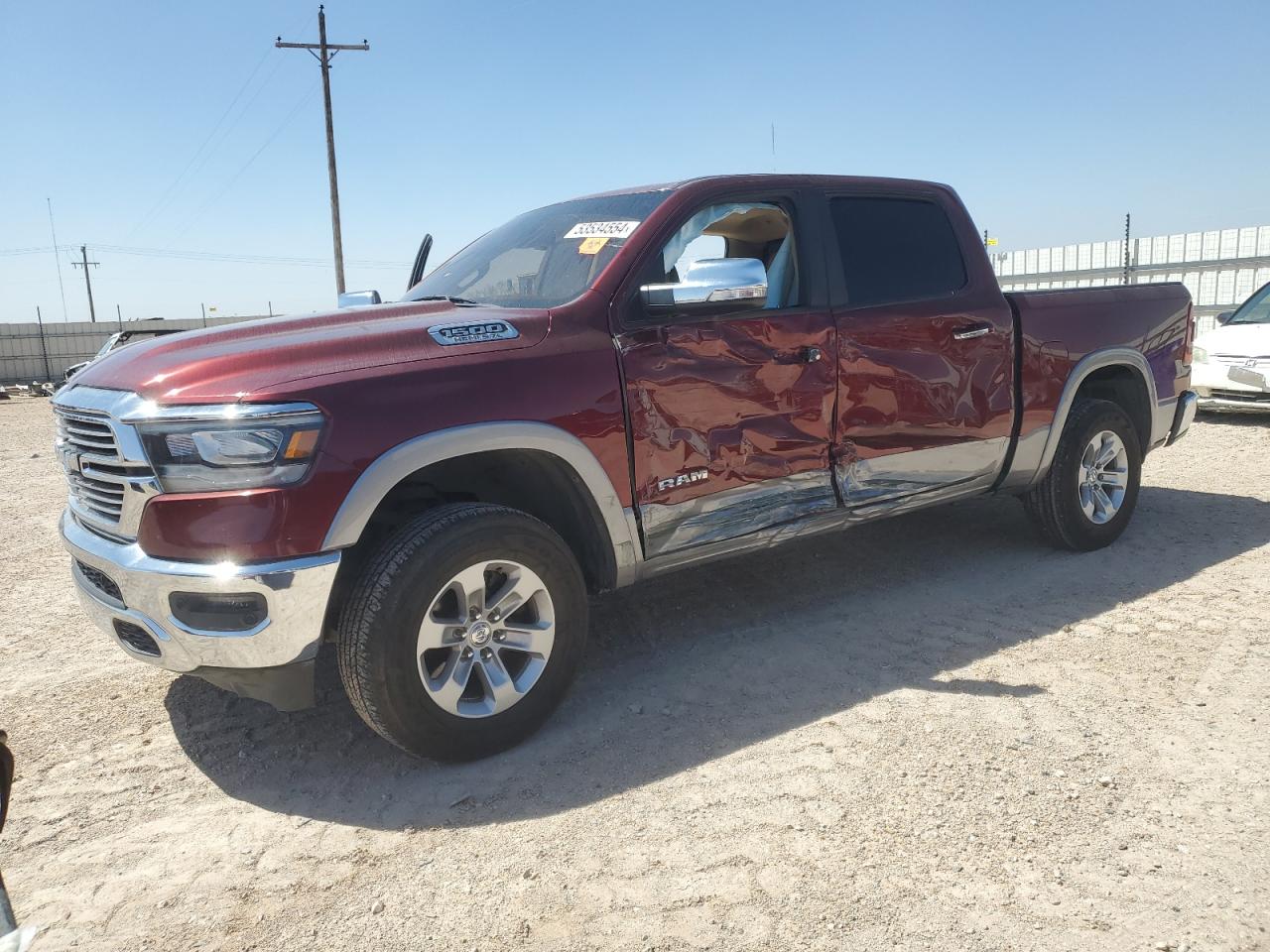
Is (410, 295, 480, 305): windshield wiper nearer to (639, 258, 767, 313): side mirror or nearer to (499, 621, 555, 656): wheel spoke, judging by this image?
(639, 258, 767, 313): side mirror

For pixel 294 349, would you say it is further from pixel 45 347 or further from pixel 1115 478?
pixel 45 347

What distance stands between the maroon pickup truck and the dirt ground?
0.43 meters

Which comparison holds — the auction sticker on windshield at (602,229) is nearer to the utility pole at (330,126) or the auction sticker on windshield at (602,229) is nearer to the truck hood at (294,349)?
the truck hood at (294,349)

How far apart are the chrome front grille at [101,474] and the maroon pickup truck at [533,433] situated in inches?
0.5

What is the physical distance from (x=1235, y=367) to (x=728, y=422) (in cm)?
810

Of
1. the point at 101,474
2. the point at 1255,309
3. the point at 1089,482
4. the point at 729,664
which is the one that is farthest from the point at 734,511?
the point at 1255,309

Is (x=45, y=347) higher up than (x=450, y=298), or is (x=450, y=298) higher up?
(x=450, y=298)

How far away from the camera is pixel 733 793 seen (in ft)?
9.58

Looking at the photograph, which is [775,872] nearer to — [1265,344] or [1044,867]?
[1044,867]

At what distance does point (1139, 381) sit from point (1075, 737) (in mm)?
2994

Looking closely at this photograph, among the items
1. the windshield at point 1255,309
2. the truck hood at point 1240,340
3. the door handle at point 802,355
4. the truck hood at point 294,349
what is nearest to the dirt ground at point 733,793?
the door handle at point 802,355

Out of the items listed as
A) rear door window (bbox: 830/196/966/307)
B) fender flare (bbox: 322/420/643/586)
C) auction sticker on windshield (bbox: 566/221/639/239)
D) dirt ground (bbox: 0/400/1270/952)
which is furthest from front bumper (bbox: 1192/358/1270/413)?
fender flare (bbox: 322/420/643/586)

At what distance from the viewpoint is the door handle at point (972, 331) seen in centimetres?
442

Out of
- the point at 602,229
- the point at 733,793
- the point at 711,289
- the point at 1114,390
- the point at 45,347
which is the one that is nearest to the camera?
the point at 733,793
